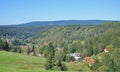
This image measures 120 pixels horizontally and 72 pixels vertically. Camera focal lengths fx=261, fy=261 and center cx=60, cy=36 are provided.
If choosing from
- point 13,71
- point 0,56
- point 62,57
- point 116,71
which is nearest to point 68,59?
point 62,57

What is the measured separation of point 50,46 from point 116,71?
1697 cm

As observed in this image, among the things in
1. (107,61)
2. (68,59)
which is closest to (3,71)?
(107,61)

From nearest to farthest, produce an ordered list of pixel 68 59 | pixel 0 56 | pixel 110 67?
1. pixel 110 67
2. pixel 0 56
3. pixel 68 59

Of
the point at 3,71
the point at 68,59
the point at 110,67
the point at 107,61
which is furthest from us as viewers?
the point at 68,59

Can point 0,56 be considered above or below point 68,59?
above

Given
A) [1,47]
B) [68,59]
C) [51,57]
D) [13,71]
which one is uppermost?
[13,71]

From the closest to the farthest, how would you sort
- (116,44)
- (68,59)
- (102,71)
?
(102,71)
(68,59)
(116,44)

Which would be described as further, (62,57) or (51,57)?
(62,57)

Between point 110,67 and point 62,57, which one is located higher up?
point 110,67

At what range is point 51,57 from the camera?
61781 millimetres

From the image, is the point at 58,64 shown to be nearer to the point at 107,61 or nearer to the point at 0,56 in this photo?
the point at 107,61

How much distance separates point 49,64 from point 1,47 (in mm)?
88731

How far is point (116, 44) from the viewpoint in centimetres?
18600

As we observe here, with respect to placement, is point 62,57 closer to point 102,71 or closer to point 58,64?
point 58,64
